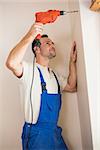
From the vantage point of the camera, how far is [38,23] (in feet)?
5.15

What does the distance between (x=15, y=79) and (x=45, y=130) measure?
60cm

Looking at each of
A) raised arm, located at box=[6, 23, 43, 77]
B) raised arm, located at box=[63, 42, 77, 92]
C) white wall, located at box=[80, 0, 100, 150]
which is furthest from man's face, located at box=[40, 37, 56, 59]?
white wall, located at box=[80, 0, 100, 150]

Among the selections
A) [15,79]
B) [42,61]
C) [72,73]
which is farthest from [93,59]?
[15,79]

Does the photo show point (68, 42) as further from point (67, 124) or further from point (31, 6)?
point (67, 124)

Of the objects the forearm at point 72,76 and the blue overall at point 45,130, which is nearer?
the blue overall at point 45,130

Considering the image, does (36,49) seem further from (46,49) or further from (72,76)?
(72,76)

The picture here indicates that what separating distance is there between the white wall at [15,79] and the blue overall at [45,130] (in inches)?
10.0

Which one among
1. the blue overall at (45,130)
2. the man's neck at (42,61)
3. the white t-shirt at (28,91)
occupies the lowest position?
the blue overall at (45,130)

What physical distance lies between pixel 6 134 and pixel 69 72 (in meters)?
0.77

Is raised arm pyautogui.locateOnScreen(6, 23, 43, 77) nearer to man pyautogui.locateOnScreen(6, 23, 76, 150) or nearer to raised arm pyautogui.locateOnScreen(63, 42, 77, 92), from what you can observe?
man pyautogui.locateOnScreen(6, 23, 76, 150)

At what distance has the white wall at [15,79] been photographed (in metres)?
2.01

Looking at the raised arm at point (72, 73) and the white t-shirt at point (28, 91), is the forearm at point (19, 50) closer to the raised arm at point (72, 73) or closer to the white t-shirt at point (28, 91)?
the white t-shirt at point (28, 91)

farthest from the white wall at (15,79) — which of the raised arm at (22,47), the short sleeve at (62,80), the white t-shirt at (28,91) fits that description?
the raised arm at (22,47)

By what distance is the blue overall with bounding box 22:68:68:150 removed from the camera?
1.68 m
